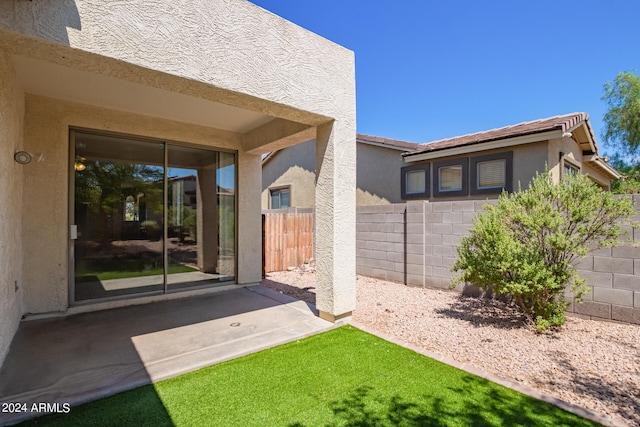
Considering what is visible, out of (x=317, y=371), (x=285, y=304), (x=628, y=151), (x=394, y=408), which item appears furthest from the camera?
(x=628, y=151)

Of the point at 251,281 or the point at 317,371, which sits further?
the point at 251,281

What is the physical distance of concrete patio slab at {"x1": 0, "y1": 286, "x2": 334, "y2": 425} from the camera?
141 inches

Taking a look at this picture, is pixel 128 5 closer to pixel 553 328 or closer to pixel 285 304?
pixel 285 304

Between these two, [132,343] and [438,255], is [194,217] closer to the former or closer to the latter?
[132,343]

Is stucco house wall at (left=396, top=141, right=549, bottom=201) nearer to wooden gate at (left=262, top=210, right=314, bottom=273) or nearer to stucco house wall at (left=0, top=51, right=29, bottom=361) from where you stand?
wooden gate at (left=262, top=210, right=314, bottom=273)

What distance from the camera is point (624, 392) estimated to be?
350 centimetres

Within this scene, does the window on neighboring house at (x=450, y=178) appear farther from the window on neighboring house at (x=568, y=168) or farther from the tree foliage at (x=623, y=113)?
the tree foliage at (x=623, y=113)

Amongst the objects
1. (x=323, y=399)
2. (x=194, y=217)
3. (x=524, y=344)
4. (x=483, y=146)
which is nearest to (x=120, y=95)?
(x=194, y=217)

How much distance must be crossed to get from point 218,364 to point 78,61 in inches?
157

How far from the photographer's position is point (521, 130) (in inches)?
416

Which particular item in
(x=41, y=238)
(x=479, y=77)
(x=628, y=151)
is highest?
(x=479, y=77)

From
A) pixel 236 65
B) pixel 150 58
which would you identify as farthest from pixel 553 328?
pixel 150 58

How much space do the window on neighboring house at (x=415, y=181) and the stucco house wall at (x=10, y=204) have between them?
12.4m

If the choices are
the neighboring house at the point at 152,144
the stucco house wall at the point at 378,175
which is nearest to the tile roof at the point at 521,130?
the stucco house wall at the point at 378,175
